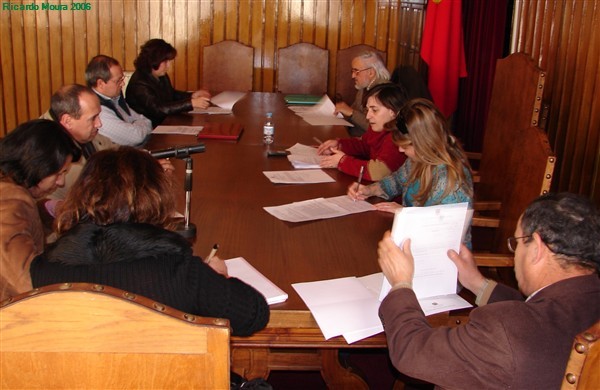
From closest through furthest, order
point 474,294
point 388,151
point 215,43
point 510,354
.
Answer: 1. point 510,354
2. point 474,294
3. point 388,151
4. point 215,43

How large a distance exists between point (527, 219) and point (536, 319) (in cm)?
26

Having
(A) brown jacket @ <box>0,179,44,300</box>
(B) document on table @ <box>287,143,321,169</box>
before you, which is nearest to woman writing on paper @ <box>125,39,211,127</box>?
(B) document on table @ <box>287,143,321,169</box>

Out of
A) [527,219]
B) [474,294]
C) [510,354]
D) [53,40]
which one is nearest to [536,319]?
[510,354]

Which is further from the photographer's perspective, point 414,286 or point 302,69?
point 302,69

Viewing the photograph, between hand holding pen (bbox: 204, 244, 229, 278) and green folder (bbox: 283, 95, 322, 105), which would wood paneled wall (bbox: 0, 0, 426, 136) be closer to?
green folder (bbox: 283, 95, 322, 105)

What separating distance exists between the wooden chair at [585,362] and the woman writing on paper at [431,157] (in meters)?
1.30

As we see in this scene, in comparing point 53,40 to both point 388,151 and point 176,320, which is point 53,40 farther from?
point 176,320

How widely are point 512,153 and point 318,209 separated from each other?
34.6 inches

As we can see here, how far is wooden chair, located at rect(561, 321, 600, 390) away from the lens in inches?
39.3

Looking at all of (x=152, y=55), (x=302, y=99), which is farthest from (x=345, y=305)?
(x=302, y=99)

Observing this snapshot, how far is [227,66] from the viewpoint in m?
6.05

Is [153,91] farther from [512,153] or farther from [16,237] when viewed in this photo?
[16,237]

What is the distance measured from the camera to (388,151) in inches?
119

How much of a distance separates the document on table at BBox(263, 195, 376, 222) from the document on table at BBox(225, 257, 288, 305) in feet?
1.48
